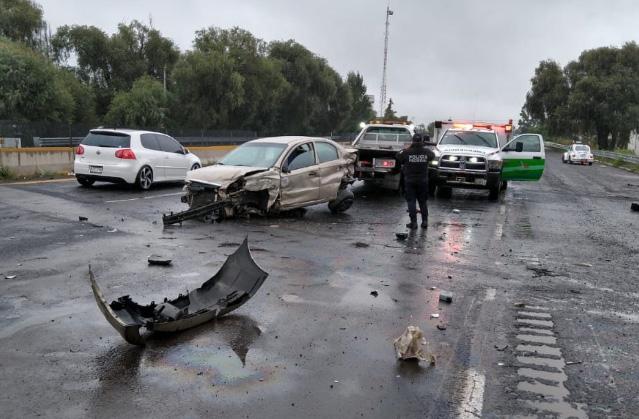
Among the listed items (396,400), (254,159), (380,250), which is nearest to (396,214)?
(254,159)

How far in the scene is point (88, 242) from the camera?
885cm

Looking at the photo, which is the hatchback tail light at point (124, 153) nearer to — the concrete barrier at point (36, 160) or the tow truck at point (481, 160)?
the concrete barrier at point (36, 160)

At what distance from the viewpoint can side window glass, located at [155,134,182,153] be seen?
16472mm

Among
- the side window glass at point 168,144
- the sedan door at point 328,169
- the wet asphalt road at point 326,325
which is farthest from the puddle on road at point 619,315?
the side window glass at point 168,144

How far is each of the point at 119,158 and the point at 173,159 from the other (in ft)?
6.44

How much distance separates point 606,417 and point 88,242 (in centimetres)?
732

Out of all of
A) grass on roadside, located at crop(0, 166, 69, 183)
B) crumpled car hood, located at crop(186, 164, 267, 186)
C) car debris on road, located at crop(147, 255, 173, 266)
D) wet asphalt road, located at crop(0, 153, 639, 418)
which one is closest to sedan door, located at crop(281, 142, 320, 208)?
crumpled car hood, located at crop(186, 164, 267, 186)

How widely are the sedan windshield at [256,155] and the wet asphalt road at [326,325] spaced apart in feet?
4.65

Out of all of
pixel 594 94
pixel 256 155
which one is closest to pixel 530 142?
pixel 256 155

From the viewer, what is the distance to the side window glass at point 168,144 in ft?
54.0

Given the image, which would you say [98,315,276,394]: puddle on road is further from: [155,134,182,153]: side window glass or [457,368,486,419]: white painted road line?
[155,134,182,153]: side window glass

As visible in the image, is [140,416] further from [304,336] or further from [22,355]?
[304,336]

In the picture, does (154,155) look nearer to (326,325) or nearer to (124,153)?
(124,153)

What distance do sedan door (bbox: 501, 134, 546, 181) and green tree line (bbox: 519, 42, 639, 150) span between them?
49.4 metres
